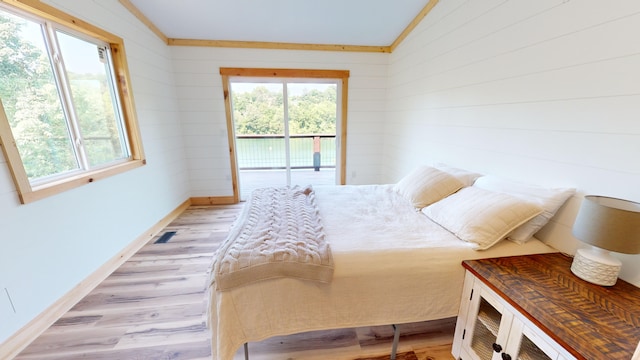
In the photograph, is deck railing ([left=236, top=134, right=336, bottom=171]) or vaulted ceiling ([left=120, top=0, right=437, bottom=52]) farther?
deck railing ([left=236, top=134, right=336, bottom=171])

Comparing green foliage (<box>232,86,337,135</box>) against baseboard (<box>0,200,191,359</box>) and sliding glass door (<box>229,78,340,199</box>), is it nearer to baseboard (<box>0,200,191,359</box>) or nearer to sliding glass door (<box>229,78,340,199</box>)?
sliding glass door (<box>229,78,340,199</box>)

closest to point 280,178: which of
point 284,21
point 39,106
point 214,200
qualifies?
point 214,200

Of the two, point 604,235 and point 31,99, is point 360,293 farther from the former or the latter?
point 31,99

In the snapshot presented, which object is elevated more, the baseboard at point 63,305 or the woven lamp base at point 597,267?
the woven lamp base at point 597,267

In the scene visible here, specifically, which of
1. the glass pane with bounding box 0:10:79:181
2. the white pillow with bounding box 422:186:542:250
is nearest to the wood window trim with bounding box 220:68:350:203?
the glass pane with bounding box 0:10:79:181

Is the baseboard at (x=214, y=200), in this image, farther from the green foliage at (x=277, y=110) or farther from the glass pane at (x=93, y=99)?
the glass pane at (x=93, y=99)

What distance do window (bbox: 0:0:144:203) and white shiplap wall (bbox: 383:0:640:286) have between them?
10.7ft

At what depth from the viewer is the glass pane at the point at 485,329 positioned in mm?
1226

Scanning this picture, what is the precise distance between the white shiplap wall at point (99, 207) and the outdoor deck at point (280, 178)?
4.91ft

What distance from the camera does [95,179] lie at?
2.11 m

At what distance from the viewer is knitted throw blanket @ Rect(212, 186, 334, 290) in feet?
3.90

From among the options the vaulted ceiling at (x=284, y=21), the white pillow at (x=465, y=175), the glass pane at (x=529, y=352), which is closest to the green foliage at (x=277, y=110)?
the vaulted ceiling at (x=284, y=21)

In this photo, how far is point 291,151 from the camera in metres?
5.95

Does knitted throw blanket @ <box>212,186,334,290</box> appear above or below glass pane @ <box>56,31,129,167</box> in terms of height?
below
